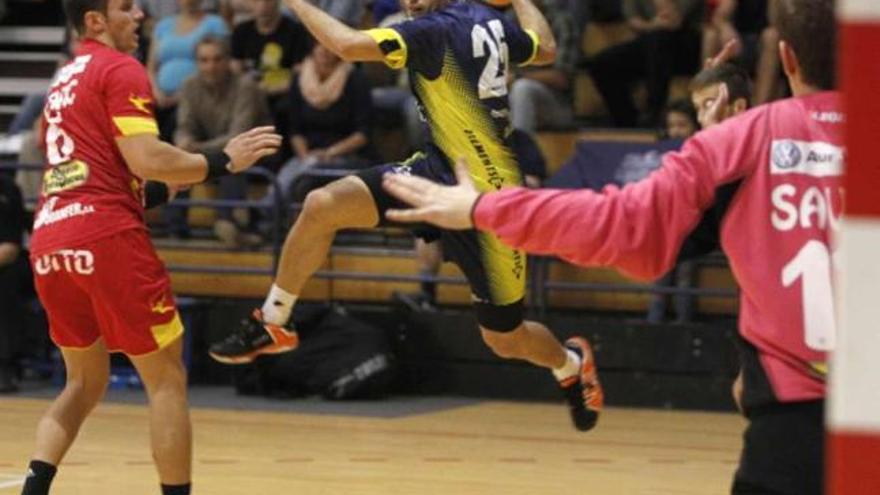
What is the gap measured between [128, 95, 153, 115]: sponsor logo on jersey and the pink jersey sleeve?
9.98 ft

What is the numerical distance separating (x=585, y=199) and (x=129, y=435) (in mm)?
7348

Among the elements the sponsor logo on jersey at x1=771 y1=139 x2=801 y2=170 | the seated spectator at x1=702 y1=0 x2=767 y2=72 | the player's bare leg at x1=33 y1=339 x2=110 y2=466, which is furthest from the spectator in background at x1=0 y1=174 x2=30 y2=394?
the sponsor logo on jersey at x1=771 y1=139 x2=801 y2=170

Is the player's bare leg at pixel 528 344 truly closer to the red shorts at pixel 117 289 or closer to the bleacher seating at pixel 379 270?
the red shorts at pixel 117 289

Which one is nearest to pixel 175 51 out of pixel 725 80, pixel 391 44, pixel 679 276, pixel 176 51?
pixel 176 51

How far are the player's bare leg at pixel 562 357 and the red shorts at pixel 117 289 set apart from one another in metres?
1.98

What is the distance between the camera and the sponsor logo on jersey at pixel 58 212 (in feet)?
20.8

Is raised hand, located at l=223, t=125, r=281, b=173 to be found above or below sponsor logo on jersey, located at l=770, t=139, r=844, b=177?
below

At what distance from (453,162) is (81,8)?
1831 millimetres

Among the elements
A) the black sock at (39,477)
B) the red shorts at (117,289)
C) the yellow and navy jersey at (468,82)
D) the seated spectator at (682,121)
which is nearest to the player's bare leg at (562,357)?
the yellow and navy jersey at (468,82)

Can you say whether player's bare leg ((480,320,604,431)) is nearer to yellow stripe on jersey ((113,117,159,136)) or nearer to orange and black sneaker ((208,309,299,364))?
orange and black sneaker ((208,309,299,364))

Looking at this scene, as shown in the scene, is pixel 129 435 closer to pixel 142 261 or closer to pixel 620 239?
pixel 142 261

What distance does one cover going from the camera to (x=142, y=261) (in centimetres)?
637

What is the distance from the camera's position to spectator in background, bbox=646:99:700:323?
1181cm

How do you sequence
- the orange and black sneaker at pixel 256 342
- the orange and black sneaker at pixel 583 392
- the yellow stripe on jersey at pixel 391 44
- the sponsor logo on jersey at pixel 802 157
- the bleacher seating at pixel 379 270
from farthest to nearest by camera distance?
the bleacher seating at pixel 379 270 → the orange and black sneaker at pixel 583 392 → the orange and black sneaker at pixel 256 342 → the yellow stripe on jersey at pixel 391 44 → the sponsor logo on jersey at pixel 802 157
